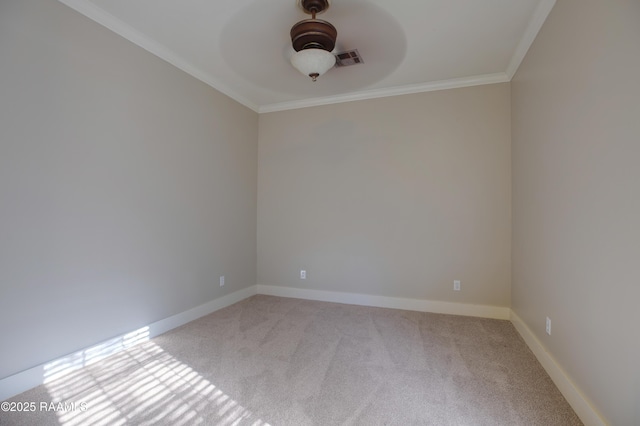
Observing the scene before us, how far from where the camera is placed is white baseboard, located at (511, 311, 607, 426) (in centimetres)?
154

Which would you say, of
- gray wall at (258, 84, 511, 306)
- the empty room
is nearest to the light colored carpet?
the empty room

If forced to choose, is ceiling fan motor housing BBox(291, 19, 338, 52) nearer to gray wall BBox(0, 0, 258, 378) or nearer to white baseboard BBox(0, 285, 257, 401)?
gray wall BBox(0, 0, 258, 378)

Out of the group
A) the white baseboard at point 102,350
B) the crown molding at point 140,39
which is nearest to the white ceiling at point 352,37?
the crown molding at point 140,39

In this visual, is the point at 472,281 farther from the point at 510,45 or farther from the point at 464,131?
the point at 510,45

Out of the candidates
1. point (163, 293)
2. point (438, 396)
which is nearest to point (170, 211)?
point (163, 293)

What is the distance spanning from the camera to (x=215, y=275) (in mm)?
3451

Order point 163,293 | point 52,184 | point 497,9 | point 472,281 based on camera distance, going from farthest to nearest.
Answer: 1. point 472,281
2. point 163,293
3. point 497,9
4. point 52,184

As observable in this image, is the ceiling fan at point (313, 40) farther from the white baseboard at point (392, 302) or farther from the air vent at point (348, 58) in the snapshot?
the white baseboard at point (392, 302)

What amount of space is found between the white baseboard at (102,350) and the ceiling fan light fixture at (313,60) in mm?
2672

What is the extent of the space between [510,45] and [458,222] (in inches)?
70.7

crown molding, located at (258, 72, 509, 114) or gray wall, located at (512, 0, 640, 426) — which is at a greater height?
crown molding, located at (258, 72, 509, 114)

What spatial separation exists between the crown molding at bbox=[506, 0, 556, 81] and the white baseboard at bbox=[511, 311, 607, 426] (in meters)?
2.51

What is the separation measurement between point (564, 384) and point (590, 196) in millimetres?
1215

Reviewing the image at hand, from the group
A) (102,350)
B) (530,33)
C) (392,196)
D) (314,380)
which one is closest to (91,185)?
(102,350)
